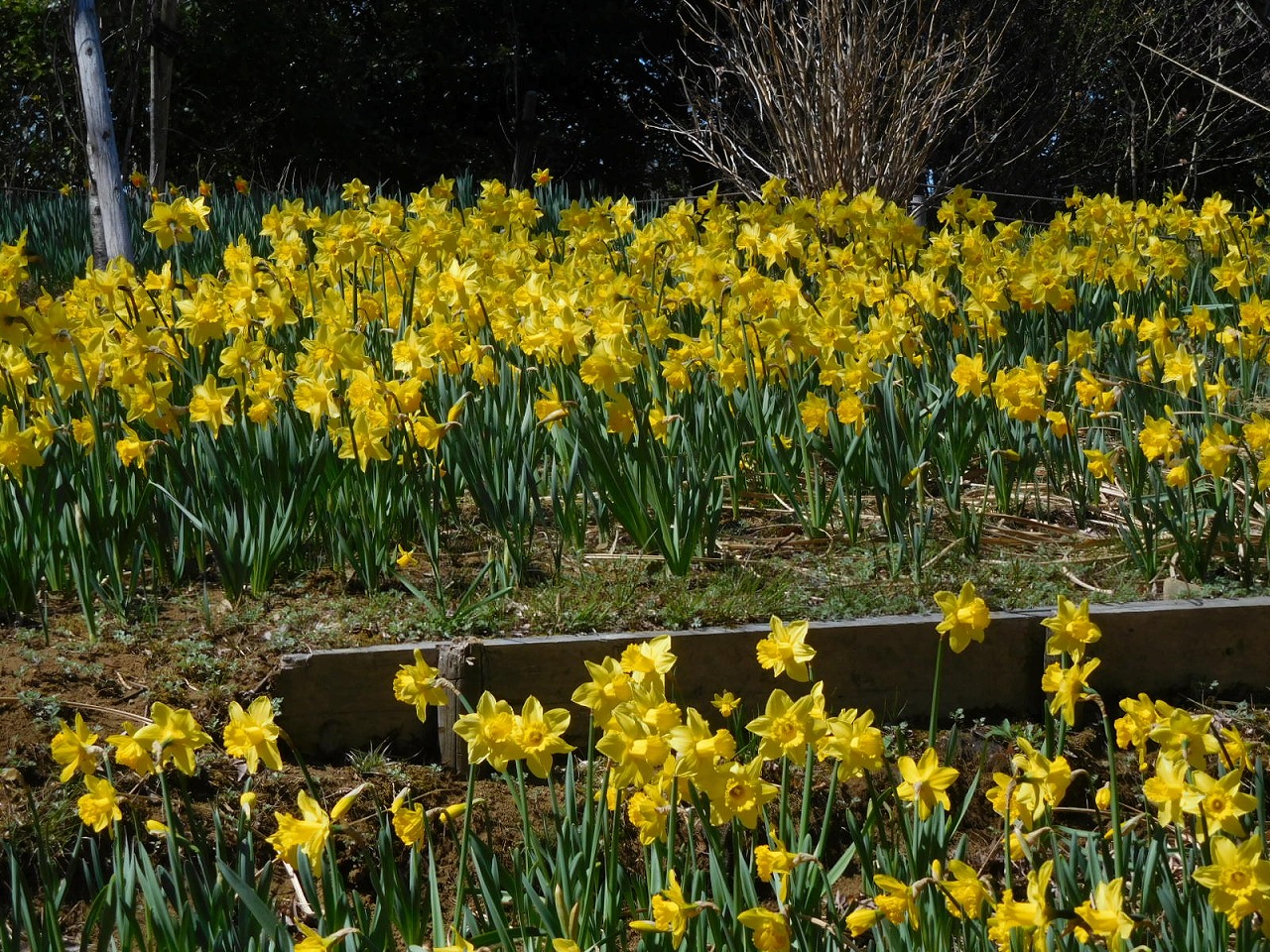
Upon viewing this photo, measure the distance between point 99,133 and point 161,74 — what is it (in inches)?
109

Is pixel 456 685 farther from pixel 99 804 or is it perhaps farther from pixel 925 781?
pixel 925 781

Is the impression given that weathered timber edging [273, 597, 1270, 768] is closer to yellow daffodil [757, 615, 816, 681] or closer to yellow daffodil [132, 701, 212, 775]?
yellow daffodil [757, 615, 816, 681]

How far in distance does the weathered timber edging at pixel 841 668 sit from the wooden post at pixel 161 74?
19.7ft

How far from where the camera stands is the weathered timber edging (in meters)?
2.54

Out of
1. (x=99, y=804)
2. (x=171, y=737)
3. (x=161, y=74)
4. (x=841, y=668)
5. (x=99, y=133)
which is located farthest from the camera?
(x=161, y=74)

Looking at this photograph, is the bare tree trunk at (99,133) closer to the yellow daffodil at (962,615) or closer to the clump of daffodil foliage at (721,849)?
the clump of daffodil foliage at (721,849)

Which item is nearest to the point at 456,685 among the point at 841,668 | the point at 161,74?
the point at 841,668

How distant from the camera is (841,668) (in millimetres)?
2652

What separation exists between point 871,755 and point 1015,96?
35.8ft

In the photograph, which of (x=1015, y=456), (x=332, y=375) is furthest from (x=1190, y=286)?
(x=332, y=375)

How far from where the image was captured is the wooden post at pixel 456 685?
2.49 m

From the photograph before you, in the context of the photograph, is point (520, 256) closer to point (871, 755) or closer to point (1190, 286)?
point (1190, 286)

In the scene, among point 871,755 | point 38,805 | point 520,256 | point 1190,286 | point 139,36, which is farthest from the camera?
point 139,36

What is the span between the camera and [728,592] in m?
2.82
